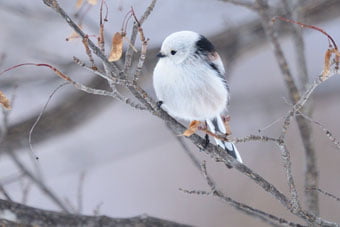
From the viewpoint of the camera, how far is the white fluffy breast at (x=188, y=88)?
4.36 feet

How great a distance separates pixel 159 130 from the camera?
303 cm

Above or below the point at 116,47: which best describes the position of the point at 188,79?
above

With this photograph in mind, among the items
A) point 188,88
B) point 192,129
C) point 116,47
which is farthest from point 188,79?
point 116,47

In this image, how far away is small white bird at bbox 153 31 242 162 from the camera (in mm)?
1331

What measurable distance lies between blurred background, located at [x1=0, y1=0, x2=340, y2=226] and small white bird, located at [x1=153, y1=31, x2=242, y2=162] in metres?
1.01

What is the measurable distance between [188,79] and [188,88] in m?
0.02

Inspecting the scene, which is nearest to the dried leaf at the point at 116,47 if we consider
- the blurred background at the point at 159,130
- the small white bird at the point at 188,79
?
the small white bird at the point at 188,79

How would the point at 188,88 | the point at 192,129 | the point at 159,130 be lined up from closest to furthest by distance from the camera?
the point at 192,129 → the point at 188,88 → the point at 159,130

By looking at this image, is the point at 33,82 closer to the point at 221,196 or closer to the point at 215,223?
the point at 215,223

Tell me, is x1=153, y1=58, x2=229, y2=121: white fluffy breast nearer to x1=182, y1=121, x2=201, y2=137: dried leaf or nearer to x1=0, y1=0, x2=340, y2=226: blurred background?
x1=182, y1=121, x2=201, y2=137: dried leaf

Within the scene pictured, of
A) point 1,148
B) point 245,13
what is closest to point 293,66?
point 245,13

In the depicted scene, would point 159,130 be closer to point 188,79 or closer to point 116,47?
point 188,79

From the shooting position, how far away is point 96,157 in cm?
290

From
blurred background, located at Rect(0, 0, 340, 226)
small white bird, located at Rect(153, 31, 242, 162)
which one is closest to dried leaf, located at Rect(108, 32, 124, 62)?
small white bird, located at Rect(153, 31, 242, 162)
